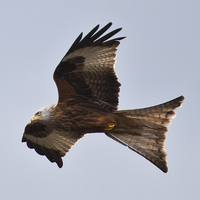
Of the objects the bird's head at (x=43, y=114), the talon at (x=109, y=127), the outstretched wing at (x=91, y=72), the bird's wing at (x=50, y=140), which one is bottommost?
the bird's wing at (x=50, y=140)

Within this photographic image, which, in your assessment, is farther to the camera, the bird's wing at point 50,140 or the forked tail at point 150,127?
the bird's wing at point 50,140

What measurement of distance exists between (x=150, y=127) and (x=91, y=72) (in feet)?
6.32

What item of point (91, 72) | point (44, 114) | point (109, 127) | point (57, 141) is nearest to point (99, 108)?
point (109, 127)

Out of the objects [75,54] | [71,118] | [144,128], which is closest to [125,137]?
[144,128]

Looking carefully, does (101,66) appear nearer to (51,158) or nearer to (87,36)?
(87,36)

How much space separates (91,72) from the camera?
1099cm

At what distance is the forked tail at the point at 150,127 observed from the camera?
11.1 meters

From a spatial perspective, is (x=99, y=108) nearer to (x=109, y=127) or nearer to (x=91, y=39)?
(x=109, y=127)

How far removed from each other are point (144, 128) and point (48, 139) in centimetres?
263

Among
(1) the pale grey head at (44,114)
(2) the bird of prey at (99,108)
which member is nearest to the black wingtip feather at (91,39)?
(2) the bird of prey at (99,108)

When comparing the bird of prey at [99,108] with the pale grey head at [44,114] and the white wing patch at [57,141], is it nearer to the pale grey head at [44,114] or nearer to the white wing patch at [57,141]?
the pale grey head at [44,114]

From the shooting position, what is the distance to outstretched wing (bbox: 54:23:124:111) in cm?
1068

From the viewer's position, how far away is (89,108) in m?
11.1

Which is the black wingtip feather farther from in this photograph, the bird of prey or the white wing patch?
the white wing patch
